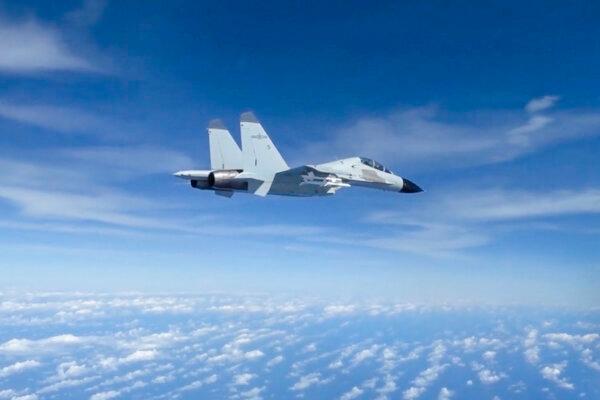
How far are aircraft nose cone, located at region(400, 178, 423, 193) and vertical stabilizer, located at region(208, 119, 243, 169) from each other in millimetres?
11319

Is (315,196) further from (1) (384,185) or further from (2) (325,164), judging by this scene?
(1) (384,185)

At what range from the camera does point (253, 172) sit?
20.8 meters

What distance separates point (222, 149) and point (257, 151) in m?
2.33

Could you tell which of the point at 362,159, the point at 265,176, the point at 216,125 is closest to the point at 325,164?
the point at 362,159

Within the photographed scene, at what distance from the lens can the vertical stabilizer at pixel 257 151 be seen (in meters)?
21.0

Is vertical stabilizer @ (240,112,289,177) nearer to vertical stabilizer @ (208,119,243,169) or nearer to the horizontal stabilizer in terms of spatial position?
vertical stabilizer @ (208,119,243,169)

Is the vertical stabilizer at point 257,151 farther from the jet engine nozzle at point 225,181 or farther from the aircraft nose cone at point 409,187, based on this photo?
the aircraft nose cone at point 409,187

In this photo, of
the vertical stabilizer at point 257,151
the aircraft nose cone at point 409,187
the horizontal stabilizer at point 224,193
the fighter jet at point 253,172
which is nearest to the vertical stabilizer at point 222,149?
the fighter jet at point 253,172

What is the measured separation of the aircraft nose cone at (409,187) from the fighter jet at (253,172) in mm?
5702

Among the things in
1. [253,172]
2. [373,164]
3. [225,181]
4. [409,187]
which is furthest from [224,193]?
[409,187]

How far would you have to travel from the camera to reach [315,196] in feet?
70.2

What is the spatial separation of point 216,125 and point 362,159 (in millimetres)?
9343

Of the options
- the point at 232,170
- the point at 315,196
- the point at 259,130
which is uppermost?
the point at 259,130

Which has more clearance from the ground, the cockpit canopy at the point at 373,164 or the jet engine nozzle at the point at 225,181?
the cockpit canopy at the point at 373,164
